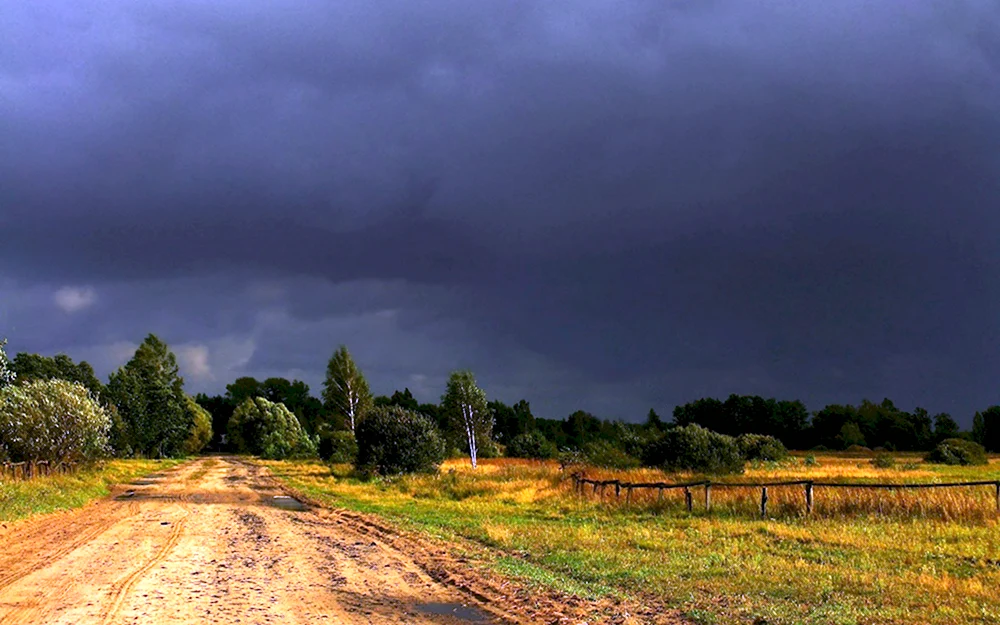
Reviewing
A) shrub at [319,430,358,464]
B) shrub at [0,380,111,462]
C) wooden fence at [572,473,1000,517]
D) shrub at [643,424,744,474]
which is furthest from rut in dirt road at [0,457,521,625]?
shrub at [319,430,358,464]

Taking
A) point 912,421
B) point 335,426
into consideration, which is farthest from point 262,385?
point 912,421

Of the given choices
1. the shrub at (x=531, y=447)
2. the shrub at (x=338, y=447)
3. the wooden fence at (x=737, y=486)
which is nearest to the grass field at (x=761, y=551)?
the wooden fence at (x=737, y=486)

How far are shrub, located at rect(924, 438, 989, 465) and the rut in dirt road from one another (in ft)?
178

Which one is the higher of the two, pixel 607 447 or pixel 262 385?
pixel 262 385

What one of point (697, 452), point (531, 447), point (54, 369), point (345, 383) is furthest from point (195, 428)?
point (697, 452)

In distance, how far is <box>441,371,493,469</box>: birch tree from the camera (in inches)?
3046

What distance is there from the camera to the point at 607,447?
54.8 metres

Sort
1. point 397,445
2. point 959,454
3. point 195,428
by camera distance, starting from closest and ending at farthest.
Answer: point 397,445
point 959,454
point 195,428

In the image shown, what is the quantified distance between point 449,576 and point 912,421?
113 metres

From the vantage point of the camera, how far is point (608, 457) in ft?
168

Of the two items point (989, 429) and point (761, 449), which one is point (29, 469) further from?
point (989, 429)

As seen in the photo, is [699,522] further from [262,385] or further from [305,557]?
[262,385]

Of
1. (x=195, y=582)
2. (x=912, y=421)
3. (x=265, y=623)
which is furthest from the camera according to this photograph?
Answer: (x=912, y=421)

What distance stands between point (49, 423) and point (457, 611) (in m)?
36.5
